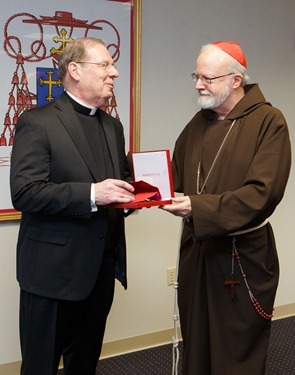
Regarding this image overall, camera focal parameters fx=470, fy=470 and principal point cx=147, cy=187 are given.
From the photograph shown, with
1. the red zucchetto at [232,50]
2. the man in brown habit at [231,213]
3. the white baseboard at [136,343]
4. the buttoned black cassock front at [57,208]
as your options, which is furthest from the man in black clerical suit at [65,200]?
the white baseboard at [136,343]

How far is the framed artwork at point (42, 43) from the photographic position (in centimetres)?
237

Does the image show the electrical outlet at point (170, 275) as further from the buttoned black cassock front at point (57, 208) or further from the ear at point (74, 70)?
the ear at point (74, 70)

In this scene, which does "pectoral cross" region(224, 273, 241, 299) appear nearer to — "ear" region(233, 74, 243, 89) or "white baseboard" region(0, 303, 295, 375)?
"ear" region(233, 74, 243, 89)

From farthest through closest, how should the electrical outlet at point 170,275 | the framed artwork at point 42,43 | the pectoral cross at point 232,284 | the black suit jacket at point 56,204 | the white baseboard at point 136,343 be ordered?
the electrical outlet at point 170,275
the white baseboard at point 136,343
the framed artwork at point 42,43
the pectoral cross at point 232,284
the black suit jacket at point 56,204

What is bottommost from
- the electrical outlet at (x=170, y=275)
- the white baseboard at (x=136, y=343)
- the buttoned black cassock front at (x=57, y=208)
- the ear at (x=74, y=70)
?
the white baseboard at (x=136, y=343)

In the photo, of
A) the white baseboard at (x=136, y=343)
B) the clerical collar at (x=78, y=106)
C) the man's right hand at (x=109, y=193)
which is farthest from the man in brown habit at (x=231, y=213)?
the white baseboard at (x=136, y=343)

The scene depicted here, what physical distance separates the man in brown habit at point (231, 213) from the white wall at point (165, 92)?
0.72 meters

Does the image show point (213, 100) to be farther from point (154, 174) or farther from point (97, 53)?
point (97, 53)

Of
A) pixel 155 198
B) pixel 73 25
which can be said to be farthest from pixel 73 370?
pixel 73 25

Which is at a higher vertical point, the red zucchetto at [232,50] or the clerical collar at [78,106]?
the red zucchetto at [232,50]

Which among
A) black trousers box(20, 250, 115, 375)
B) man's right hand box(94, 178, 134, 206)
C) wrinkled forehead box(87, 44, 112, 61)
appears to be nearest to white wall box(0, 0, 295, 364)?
black trousers box(20, 250, 115, 375)

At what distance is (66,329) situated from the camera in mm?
2014

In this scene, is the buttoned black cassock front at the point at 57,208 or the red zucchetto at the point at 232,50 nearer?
the buttoned black cassock front at the point at 57,208

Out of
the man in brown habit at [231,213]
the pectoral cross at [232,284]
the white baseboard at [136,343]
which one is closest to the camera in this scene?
the man in brown habit at [231,213]
